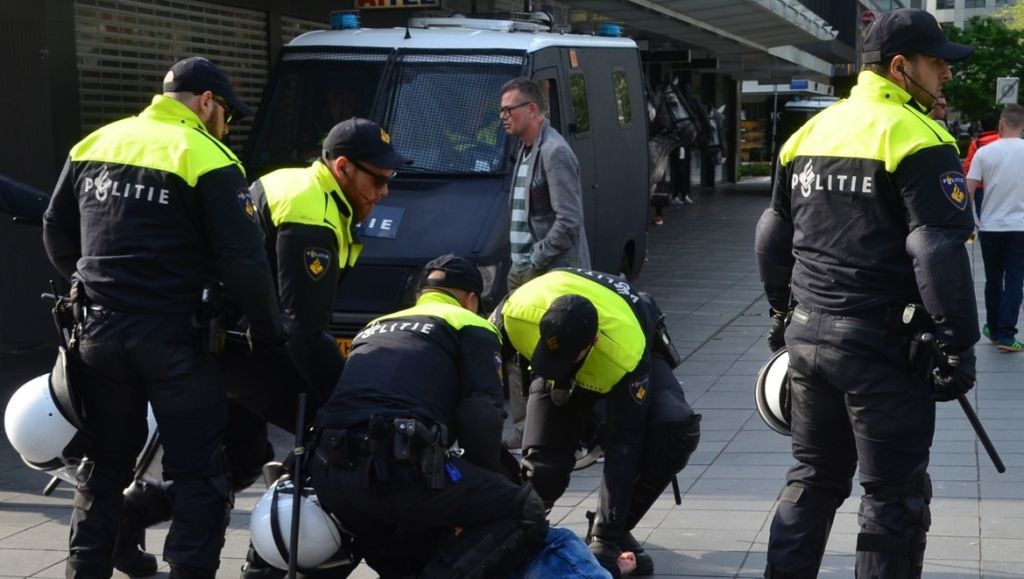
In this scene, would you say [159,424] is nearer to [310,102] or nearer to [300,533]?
[300,533]

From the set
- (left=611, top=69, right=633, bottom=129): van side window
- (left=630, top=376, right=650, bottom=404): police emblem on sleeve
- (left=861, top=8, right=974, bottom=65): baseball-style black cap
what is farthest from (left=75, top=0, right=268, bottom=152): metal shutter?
(left=861, top=8, right=974, bottom=65): baseball-style black cap

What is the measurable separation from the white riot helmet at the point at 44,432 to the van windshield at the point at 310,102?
452 cm

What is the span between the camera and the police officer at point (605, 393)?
16.8 feet

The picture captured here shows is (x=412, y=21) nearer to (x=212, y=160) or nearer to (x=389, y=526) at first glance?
(x=212, y=160)

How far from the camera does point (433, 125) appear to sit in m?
9.55

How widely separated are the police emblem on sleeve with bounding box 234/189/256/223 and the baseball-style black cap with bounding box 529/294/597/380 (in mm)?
1037

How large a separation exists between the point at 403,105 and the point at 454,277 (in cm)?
487

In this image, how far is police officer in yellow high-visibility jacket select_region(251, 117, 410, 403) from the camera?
5199mm

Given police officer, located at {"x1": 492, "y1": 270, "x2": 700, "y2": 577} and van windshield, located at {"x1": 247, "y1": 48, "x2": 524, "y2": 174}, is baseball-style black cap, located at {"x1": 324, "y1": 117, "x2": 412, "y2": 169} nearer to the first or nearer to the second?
police officer, located at {"x1": 492, "y1": 270, "x2": 700, "y2": 577}

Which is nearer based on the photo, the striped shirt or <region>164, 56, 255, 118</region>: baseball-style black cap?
<region>164, 56, 255, 118</region>: baseball-style black cap

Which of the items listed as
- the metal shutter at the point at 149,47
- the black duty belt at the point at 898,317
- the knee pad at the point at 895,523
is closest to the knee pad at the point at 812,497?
the knee pad at the point at 895,523

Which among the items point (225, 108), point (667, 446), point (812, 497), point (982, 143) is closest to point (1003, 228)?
point (982, 143)

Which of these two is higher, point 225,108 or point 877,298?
point 225,108

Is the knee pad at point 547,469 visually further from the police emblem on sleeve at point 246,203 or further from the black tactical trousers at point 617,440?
the police emblem on sleeve at point 246,203
